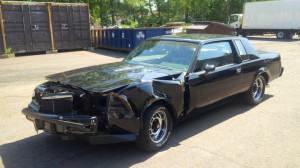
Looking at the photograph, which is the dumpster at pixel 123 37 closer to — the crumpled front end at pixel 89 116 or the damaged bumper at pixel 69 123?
the crumpled front end at pixel 89 116

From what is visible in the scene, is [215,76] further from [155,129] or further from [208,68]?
[155,129]

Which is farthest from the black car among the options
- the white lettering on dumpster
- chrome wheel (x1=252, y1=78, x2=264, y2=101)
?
the white lettering on dumpster

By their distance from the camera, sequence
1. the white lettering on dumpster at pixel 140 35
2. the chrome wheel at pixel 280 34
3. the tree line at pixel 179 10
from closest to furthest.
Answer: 1. the white lettering on dumpster at pixel 140 35
2. the chrome wheel at pixel 280 34
3. the tree line at pixel 179 10

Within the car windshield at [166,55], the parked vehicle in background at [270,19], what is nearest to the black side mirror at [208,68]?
the car windshield at [166,55]

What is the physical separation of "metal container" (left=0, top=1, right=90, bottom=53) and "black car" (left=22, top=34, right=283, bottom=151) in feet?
40.1

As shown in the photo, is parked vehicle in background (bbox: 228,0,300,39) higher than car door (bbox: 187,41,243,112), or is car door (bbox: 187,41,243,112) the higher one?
parked vehicle in background (bbox: 228,0,300,39)

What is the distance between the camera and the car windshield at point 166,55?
4543 millimetres

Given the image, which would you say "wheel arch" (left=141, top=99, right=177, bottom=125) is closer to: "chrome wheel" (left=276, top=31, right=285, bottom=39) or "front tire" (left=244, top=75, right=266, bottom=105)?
"front tire" (left=244, top=75, right=266, bottom=105)

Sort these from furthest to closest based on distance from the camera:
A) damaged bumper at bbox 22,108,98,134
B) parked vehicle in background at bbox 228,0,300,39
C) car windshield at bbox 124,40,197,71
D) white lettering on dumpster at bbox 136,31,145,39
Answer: parked vehicle in background at bbox 228,0,300,39 < white lettering on dumpster at bbox 136,31,145,39 < car windshield at bbox 124,40,197,71 < damaged bumper at bbox 22,108,98,134

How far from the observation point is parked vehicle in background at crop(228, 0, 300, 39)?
27141mm

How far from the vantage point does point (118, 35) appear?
646 inches

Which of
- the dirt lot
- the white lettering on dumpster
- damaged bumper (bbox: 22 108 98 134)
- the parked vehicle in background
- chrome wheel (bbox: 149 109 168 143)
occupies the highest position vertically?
the parked vehicle in background

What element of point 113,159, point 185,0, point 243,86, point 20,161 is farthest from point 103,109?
point 185,0

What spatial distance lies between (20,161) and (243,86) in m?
4.18
